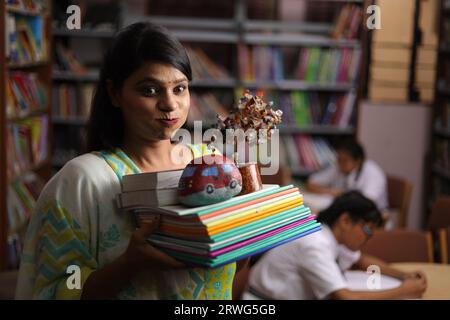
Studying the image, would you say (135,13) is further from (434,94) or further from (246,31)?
(434,94)

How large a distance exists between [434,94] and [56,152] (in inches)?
114

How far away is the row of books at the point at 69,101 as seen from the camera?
14.1 ft

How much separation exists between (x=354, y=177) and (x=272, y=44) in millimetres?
1138

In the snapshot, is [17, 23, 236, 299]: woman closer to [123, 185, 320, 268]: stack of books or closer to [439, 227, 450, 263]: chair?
[123, 185, 320, 268]: stack of books

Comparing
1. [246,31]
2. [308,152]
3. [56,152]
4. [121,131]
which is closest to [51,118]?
[56,152]

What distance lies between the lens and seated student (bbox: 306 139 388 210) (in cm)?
380

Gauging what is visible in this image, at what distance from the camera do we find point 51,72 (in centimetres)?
410

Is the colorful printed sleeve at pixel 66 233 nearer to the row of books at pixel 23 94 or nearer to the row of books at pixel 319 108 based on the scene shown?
the row of books at pixel 23 94

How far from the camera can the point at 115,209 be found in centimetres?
84

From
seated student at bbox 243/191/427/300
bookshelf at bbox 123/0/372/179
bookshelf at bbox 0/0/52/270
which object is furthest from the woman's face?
bookshelf at bbox 123/0/372/179

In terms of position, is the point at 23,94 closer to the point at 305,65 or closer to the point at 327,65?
the point at 305,65

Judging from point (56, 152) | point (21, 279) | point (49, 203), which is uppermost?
point (49, 203)

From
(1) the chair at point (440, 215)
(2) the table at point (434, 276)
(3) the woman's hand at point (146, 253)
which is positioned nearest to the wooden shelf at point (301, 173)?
(1) the chair at point (440, 215)

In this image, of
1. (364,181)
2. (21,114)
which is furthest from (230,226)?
(364,181)
